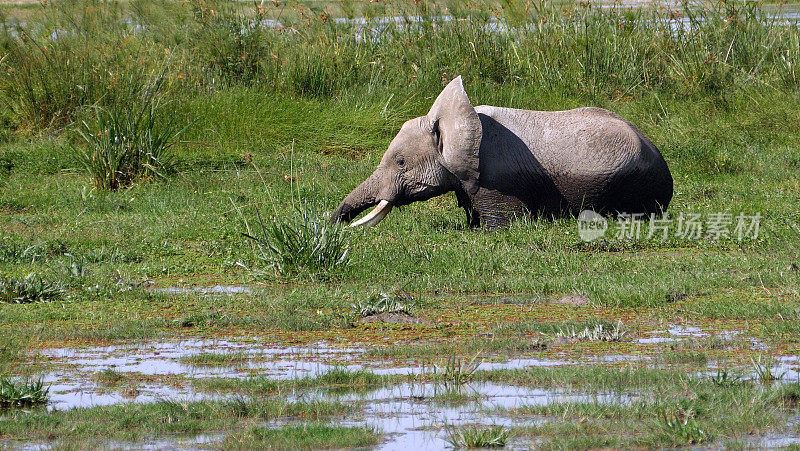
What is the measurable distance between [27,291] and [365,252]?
247cm

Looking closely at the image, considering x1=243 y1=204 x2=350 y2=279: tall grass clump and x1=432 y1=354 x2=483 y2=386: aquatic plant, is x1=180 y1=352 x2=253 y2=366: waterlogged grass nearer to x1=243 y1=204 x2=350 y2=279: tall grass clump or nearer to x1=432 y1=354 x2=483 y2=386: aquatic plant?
x1=432 y1=354 x2=483 y2=386: aquatic plant

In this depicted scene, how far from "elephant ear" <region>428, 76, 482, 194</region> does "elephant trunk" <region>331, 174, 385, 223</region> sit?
71 centimetres

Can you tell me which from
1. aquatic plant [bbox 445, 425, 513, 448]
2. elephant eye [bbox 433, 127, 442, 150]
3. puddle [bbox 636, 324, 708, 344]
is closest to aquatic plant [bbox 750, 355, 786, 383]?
puddle [bbox 636, 324, 708, 344]

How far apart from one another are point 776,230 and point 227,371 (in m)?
5.17

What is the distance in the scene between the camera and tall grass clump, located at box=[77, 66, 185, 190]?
36.7 ft

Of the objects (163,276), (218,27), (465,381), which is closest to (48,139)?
(218,27)

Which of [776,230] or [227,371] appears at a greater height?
[227,371]

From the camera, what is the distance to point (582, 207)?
30.9 ft

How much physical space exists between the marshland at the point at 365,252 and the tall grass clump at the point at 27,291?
3 cm

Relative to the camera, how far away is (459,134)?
914 centimetres

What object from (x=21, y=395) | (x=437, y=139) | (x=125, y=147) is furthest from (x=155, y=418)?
(x=125, y=147)

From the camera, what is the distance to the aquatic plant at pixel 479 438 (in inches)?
166

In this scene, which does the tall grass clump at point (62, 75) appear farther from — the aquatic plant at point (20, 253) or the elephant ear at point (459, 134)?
the elephant ear at point (459, 134)

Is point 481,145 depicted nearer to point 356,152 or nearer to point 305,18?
point 356,152
